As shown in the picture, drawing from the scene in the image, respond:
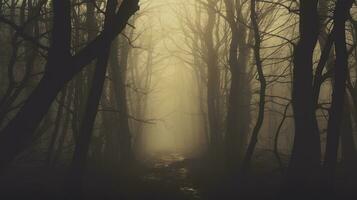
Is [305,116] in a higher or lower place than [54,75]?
lower

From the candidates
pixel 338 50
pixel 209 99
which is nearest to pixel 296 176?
pixel 338 50

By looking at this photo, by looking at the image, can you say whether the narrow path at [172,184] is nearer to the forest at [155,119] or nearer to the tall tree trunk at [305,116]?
the forest at [155,119]

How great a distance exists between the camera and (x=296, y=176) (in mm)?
8719

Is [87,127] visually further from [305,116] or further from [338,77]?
[338,77]

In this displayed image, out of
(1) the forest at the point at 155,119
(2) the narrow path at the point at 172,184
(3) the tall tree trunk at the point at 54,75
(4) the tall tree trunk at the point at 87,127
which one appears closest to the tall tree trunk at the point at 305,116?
(1) the forest at the point at 155,119

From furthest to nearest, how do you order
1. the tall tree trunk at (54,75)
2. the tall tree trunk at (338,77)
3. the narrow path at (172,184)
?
the narrow path at (172,184) → the tall tree trunk at (338,77) → the tall tree trunk at (54,75)

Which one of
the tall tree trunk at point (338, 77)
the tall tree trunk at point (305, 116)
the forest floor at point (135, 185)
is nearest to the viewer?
the tall tree trunk at point (338, 77)

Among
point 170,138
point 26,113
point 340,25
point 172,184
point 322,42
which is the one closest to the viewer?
point 26,113

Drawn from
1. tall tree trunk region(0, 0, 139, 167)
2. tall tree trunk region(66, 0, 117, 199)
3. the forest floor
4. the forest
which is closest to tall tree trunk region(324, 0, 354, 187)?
the forest

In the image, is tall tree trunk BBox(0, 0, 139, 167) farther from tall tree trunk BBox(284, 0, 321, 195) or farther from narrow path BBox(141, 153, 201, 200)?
narrow path BBox(141, 153, 201, 200)

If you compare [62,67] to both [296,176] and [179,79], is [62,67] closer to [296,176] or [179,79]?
[296,176]

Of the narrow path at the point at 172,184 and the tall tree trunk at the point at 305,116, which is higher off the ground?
the tall tree trunk at the point at 305,116

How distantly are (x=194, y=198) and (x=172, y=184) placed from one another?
2.63 metres

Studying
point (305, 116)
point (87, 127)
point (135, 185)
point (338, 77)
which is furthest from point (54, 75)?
point (135, 185)
